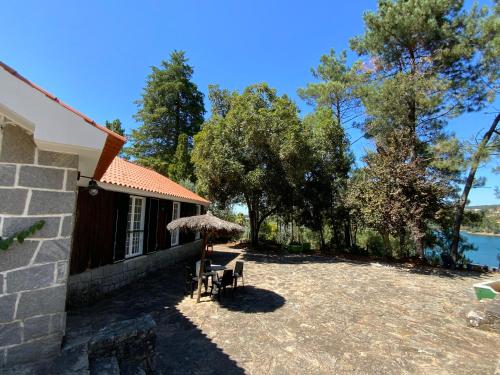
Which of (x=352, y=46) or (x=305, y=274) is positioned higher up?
(x=352, y=46)

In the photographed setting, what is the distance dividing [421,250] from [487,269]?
3.00 m

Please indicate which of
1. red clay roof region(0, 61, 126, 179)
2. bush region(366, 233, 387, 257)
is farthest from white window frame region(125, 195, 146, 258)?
bush region(366, 233, 387, 257)

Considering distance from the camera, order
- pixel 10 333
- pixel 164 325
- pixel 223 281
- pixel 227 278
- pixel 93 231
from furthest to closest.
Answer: pixel 227 278 < pixel 223 281 < pixel 93 231 < pixel 164 325 < pixel 10 333

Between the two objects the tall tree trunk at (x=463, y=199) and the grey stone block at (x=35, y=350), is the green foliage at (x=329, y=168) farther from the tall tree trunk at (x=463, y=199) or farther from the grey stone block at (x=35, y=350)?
the grey stone block at (x=35, y=350)

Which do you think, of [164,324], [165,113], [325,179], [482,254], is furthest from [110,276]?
[482,254]

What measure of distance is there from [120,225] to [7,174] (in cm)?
576

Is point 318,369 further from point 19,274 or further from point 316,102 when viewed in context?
point 316,102

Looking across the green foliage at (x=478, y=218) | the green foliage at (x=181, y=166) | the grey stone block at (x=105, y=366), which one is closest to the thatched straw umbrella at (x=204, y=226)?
the grey stone block at (x=105, y=366)

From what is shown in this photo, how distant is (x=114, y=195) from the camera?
321 inches

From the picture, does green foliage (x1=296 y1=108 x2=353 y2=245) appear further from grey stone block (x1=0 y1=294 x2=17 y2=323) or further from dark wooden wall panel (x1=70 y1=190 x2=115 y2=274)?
grey stone block (x1=0 y1=294 x2=17 y2=323)

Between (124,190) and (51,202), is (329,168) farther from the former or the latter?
(51,202)

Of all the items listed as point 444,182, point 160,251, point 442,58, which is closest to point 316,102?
point 442,58

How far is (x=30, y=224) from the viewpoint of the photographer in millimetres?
2990

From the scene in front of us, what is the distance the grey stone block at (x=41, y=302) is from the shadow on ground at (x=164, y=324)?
0.56 meters
